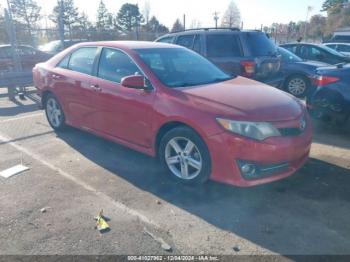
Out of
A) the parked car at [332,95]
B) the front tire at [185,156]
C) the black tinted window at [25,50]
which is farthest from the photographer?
the black tinted window at [25,50]

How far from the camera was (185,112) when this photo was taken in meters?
3.84

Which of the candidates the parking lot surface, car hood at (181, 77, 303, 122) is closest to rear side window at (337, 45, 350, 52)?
the parking lot surface

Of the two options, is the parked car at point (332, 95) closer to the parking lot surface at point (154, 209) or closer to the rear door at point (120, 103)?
the parking lot surface at point (154, 209)

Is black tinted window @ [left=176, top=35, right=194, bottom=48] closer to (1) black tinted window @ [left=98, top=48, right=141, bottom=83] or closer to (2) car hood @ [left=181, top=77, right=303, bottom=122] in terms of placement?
(1) black tinted window @ [left=98, top=48, right=141, bottom=83]

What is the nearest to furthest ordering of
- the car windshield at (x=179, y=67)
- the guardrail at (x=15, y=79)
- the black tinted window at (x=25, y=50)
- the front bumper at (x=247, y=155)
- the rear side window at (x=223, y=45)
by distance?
the front bumper at (x=247, y=155)
the car windshield at (x=179, y=67)
the rear side window at (x=223, y=45)
the guardrail at (x=15, y=79)
the black tinted window at (x=25, y=50)

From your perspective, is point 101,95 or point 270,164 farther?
point 101,95

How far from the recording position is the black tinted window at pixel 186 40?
8297 millimetres

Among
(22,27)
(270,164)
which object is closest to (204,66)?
(270,164)

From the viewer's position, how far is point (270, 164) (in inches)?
143

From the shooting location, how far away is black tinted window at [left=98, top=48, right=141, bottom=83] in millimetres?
4621

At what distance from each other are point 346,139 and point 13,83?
8.36 metres

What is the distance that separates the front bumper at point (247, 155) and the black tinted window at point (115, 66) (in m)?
1.62

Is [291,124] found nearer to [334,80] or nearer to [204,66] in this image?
[204,66]

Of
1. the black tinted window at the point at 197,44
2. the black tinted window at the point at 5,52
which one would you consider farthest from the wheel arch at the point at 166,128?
the black tinted window at the point at 5,52
